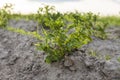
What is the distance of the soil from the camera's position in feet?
18.7

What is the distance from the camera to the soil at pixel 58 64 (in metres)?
5.70

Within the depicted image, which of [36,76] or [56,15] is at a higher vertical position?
[56,15]

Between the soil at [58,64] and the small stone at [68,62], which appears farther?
the small stone at [68,62]

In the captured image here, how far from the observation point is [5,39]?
7566 mm

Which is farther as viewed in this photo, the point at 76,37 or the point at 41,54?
the point at 41,54

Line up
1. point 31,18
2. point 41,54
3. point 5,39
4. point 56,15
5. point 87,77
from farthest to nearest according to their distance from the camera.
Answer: point 31,18 < point 56,15 < point 5,39 < point 41,54 < point 87,77

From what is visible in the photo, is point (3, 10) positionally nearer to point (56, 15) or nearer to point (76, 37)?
point (56, 15)

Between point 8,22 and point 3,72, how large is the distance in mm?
3318

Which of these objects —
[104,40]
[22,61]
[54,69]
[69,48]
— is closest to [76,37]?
[69,48]

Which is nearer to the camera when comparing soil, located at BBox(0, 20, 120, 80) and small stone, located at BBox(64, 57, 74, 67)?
soil, located at BBox(0, 20, 120, 80)

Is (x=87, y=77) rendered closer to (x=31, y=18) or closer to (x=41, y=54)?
(x=41, y=54)

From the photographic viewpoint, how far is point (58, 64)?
6020 mm

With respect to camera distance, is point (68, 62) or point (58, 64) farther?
point (58, 64)

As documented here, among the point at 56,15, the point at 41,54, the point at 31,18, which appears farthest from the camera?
the point at 31,18
